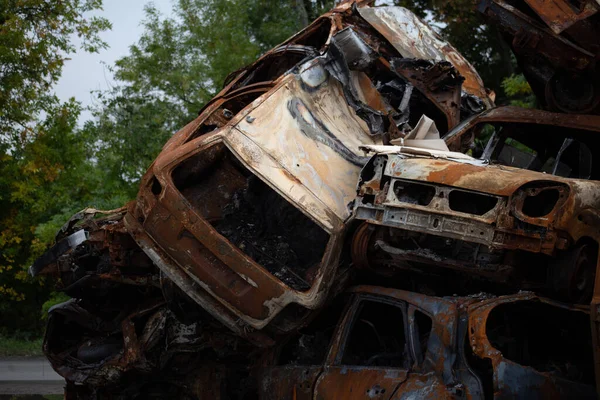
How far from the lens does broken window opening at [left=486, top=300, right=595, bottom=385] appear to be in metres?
5.41

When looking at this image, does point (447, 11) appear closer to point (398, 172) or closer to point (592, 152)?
point (592, 152)

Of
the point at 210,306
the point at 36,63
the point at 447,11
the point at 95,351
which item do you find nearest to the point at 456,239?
the point at 210,306

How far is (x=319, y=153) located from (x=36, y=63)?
12.8 m

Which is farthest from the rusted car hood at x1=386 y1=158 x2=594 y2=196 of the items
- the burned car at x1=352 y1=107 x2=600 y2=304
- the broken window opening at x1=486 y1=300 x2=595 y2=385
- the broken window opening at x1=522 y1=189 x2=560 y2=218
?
the broken window opening at x1=486 y1=300 x2=595 y2=385

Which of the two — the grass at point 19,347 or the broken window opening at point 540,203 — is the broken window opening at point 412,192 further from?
the grass at point 19,347

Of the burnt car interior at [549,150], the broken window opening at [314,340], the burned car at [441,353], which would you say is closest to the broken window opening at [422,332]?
the burned car at [441,353]

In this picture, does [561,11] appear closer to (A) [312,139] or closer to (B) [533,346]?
(A) [312,139]

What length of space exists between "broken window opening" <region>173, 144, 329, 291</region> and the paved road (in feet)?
19.1

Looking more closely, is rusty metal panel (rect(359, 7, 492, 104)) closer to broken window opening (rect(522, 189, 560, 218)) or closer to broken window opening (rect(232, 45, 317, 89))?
broken window opening (rect(232, 45, 317, 89))

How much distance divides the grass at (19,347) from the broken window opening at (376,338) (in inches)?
528

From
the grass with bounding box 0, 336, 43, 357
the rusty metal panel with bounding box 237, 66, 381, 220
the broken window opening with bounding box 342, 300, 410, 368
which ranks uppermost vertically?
the rusty metal panel with bounding box 237, 66, 381, 220

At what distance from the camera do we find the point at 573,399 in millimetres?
5070

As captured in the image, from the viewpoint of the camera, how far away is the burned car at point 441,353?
5.03m

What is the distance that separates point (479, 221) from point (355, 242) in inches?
41.5
